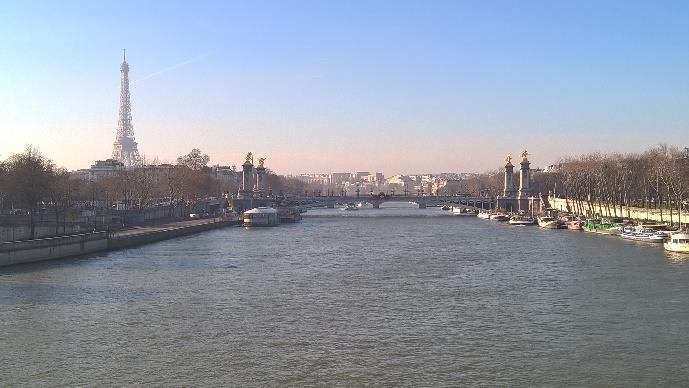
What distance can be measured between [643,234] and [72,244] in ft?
127

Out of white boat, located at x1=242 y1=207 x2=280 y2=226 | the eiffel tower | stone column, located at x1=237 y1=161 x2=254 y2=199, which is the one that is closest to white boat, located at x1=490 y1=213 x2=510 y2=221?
white boat, located at x1=242 y1=207 x2=280 y2=226

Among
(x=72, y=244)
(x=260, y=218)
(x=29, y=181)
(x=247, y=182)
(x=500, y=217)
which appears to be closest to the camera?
(x=72, y=244)

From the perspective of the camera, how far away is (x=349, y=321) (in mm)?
25422

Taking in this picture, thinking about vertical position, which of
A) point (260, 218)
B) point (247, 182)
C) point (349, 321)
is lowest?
point (349, 321)

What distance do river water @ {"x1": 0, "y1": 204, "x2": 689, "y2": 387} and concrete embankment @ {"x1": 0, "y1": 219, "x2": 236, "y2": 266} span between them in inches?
40.2

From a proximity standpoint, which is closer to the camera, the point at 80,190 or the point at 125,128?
the point at 80,190

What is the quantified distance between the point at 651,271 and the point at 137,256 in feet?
96.8

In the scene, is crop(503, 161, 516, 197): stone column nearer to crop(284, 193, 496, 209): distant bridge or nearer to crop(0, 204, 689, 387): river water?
crop(284, 193, 496, 209): distant bridge

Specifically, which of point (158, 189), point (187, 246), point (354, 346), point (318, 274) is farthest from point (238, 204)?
point (354, 346)

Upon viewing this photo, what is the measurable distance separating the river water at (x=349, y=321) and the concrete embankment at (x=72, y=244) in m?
1.02

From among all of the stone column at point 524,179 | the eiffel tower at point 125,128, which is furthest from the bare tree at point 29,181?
the eiffel tower at point 125,128

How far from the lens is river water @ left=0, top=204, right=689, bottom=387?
1939 centimetres

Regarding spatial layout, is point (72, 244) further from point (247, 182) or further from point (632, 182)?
point (247, 182)

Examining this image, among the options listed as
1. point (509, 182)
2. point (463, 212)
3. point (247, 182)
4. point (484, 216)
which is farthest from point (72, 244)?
point (509, 182)
